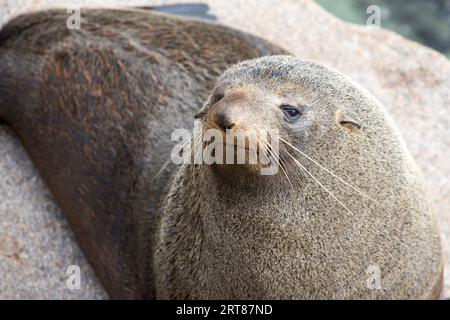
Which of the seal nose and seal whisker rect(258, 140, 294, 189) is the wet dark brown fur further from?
the seal nose

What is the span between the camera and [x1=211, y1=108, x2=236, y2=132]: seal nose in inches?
121

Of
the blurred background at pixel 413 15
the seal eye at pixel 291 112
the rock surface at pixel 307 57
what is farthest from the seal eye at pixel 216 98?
the blurred background at pixel 413 15

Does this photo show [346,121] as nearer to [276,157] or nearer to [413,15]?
[276,157]

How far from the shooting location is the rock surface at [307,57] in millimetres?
5023

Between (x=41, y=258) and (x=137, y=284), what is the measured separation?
78 cm

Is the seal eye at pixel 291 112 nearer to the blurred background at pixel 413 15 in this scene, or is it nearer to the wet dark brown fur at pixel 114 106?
the wet dark brown fur at pixel 114 106

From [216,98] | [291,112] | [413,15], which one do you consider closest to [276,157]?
[291,112]

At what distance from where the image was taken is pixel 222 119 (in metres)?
3.09

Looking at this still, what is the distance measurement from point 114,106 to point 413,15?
6369 mm

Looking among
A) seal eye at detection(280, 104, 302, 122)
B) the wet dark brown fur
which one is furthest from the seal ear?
the wet dark brown fur

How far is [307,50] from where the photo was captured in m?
5.99

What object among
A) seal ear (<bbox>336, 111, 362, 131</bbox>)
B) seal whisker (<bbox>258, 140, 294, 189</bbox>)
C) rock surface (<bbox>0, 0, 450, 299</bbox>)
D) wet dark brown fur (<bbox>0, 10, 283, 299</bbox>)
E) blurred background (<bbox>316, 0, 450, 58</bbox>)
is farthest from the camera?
→ blurred background (<bbox>316, 0, 450, 58</bbox>)

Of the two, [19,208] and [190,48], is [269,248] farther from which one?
[19,208]

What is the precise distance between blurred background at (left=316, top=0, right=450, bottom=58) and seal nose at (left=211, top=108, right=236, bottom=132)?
22.8ft
